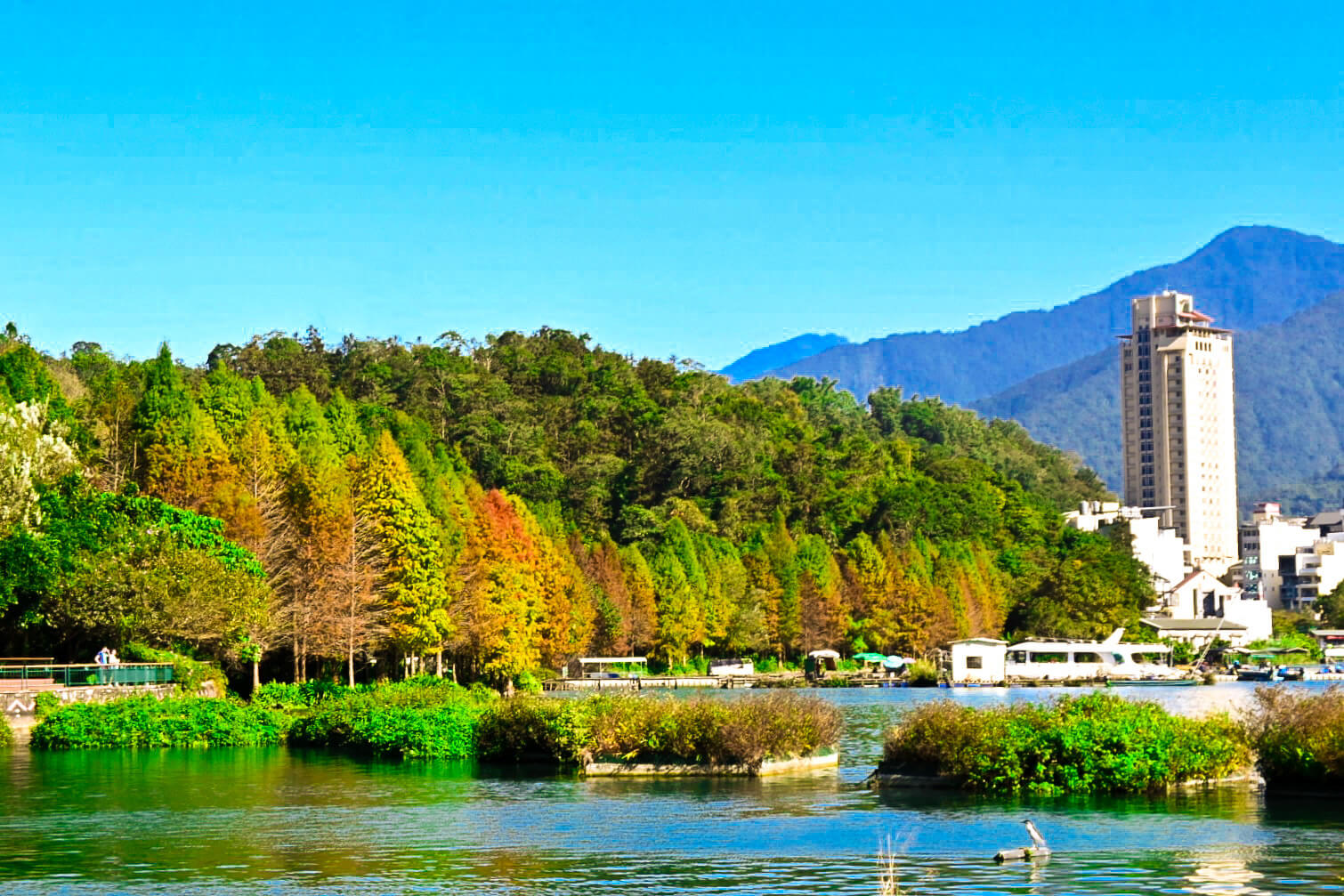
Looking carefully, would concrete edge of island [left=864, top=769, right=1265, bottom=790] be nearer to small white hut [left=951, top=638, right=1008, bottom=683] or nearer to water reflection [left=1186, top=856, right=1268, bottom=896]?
water reflection [left=1186, top=856, right=1268, bottom=896]

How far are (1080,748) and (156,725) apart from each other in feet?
90.0

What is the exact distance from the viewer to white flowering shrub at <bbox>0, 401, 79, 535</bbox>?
52.1 metres

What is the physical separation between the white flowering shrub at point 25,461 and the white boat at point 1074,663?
6873cm

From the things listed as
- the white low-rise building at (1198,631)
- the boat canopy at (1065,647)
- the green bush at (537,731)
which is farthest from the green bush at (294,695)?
the white low-rise building at (1198,631)

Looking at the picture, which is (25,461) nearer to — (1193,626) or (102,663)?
(102,663)

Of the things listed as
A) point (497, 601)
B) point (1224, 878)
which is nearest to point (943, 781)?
point (1224, 878)

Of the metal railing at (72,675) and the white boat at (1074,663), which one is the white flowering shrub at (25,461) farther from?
the white boat at (1074,663)

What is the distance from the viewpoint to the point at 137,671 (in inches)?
2029

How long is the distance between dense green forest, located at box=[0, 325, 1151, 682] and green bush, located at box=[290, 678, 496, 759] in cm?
724

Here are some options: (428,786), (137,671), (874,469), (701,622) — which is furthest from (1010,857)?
(874,469)

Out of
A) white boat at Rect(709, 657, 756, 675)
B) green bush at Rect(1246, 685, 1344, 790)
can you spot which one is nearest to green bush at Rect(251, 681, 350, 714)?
green bush at Rect(1246, 685, 1344, 790)

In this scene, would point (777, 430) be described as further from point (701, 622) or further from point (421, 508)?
point (421, 508)

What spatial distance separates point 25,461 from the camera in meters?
53.0

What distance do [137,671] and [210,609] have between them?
3.21 meters
